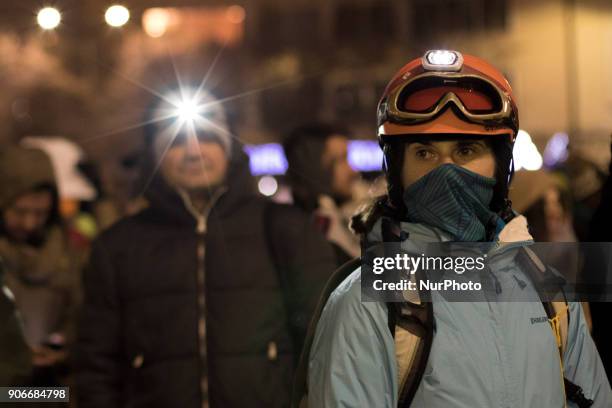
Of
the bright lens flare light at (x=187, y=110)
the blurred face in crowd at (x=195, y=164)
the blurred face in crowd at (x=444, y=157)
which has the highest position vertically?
the bright lens flare light at (x=187, y=110)

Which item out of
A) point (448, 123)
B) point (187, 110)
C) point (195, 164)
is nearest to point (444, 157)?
point (448, 123)

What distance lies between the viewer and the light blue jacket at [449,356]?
275cm

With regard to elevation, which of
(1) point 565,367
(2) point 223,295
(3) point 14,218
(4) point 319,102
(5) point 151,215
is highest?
(4) point 319,102

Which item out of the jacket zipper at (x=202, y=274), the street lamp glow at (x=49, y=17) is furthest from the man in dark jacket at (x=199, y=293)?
the street lamp glow at (x=49, y=17)

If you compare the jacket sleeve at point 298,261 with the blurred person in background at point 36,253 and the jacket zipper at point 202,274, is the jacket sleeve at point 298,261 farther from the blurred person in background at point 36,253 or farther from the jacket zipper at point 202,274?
the blurred person in background at point 36,253

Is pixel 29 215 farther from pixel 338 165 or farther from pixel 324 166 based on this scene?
pixel 338 165

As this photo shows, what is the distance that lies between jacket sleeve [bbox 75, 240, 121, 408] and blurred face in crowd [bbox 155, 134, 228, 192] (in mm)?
516

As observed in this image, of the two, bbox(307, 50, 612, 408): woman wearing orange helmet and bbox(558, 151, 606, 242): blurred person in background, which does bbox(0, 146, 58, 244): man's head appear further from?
bbox(307, 50, 612, 408): woman wearing orange helmet

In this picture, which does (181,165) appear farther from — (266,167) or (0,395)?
(266,167)

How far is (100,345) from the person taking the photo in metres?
4.54

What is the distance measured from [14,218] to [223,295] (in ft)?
8.79

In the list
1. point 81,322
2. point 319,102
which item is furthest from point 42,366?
point 319,102

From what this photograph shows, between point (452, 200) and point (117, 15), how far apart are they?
3163 mm

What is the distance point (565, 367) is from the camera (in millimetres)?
3037
